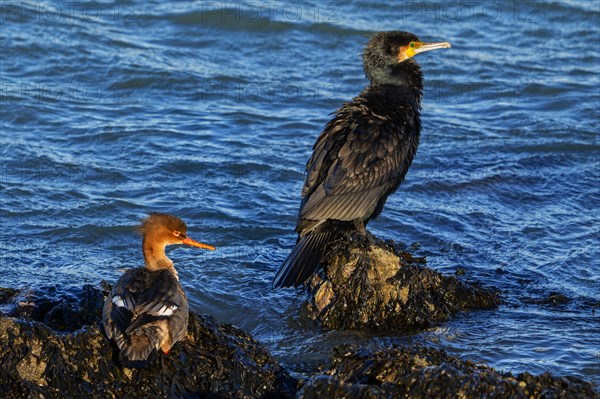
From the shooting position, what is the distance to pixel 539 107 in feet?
39.1

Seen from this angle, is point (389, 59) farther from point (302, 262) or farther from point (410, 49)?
point (302, 262)

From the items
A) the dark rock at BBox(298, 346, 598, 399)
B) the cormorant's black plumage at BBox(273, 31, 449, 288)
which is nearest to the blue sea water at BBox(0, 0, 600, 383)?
the cormorant's black plumage at BBox(273, 31, 449, 288)

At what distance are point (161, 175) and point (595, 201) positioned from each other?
166 inches

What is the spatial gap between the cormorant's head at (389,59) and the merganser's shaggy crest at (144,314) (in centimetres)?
312

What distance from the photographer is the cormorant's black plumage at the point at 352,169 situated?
704 cm

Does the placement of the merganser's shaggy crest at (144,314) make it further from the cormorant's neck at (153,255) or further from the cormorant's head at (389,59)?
the cormorant's head at (389,59)

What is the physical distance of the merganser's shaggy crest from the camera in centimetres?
495

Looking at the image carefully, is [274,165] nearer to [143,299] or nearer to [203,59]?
[203,59]

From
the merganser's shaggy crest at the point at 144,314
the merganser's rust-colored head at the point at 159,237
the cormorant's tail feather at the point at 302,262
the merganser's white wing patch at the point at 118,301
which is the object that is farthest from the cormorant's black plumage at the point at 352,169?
the merganser's white wing patch at the point at 118,301

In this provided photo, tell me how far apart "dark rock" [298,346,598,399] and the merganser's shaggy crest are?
2.54 ft

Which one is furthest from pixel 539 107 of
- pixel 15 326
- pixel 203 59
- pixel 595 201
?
pixel 15 326

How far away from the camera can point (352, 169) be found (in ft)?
23.8

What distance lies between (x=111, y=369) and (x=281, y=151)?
5.43m

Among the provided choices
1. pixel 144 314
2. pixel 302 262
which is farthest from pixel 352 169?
pixel 144 314
